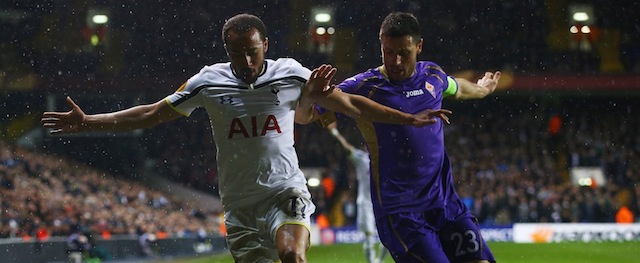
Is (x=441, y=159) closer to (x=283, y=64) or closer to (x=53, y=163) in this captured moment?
(x=283, y=64)

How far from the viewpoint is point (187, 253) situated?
20.0 metres

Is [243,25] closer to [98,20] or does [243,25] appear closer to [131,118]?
[131,118]

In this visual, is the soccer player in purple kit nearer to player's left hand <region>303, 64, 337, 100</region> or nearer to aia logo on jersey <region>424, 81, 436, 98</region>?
aia logo on jersey <region>424, 81, 436, 98</region>

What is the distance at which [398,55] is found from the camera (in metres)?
5.75

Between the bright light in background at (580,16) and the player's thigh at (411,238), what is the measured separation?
28117mm

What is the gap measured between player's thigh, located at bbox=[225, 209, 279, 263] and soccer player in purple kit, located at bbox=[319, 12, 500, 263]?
680 mm

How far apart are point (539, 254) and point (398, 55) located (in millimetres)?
12238

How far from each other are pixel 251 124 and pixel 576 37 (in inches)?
1104

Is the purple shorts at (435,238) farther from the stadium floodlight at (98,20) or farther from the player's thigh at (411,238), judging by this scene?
the stadium floodlight at (98,20)

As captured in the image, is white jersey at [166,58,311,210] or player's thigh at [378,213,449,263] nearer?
player's thigh at [378,213,449,263]

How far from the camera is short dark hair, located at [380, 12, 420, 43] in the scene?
5715 millimetres

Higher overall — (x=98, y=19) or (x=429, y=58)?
(x=98, y=19)

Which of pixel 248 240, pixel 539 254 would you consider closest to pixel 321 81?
pixel 248 240

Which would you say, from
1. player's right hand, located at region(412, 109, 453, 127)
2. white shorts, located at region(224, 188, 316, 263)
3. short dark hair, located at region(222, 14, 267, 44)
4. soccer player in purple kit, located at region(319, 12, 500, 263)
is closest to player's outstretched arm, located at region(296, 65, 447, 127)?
player's right hand, located at region(412, 109, 453, 127)
